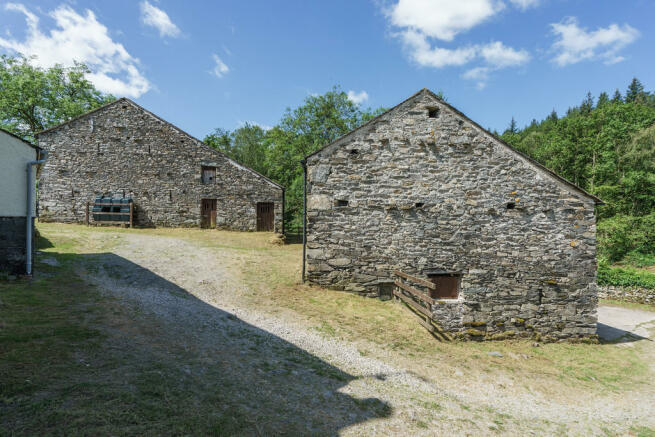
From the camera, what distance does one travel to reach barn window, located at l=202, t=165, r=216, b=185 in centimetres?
1795

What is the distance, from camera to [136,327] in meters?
5.36

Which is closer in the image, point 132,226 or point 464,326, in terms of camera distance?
point 464,326

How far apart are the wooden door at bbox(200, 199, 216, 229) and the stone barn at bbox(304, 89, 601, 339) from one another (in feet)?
37.8

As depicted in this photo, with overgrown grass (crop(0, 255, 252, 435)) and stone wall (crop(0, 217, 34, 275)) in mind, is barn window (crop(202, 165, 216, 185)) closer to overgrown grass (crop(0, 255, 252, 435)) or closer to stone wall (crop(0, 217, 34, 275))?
stone wall (crop(0, 217, 34, 275))

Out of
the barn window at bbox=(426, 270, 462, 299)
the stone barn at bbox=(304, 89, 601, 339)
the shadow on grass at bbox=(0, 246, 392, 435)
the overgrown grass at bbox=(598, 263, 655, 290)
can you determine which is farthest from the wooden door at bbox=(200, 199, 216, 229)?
the overgrown grass at bbox=(598, 263, 655, 290)

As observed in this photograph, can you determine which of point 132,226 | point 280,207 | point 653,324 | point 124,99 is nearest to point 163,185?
point 132,226

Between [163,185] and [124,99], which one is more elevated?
[124,99]

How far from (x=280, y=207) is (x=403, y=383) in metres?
14.4

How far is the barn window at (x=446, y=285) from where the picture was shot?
28.9ft

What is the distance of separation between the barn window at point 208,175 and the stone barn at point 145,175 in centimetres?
6

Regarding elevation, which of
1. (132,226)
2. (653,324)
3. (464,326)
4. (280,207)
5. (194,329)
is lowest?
(653,324)

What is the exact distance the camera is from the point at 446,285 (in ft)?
29.0

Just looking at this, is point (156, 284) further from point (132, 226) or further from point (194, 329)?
point (132, 226)

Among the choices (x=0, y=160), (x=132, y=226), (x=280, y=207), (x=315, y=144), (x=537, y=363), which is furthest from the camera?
(x=315, y=144)
